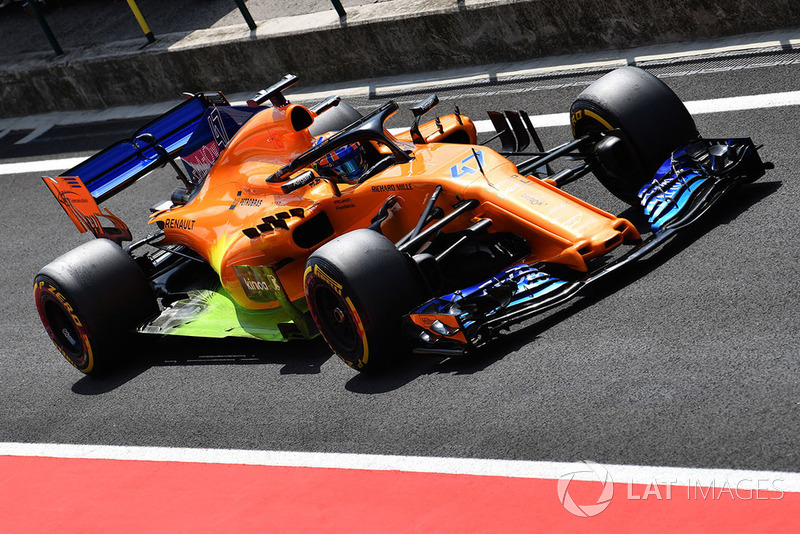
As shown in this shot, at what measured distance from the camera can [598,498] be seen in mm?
4598

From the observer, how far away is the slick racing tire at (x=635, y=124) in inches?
279

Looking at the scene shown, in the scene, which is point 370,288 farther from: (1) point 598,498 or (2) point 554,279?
(1) point 598,498

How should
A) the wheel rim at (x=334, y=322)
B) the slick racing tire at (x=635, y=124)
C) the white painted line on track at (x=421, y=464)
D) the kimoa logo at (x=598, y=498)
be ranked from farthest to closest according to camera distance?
the slick racing tire at (x=635, y=124)
the wheel rim at (x=334, y=322)
the kimoa logo at (x=598, y=498)
the white painted line on track at (x=421, y=464)

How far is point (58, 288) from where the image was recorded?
25.4ft

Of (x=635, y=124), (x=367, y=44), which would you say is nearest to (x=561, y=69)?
(x=367, y=44)

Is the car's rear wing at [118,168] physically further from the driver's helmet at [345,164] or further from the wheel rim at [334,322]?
the wheel rim at [334,322]

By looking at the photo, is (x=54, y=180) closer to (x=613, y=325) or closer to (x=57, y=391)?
(x=57, y=391)

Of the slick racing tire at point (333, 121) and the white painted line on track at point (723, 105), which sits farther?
the slick racing tire at point (333, 121)

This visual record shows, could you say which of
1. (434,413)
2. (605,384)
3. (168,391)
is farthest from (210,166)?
(605,384)

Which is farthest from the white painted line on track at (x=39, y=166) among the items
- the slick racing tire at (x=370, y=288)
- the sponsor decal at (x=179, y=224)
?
the slick racing tire at (x=370, y=288)

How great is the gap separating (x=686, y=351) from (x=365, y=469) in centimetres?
182

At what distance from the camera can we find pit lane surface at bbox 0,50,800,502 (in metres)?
4.93

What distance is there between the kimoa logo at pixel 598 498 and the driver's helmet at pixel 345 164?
3174 mm

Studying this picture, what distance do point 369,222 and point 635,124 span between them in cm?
194
